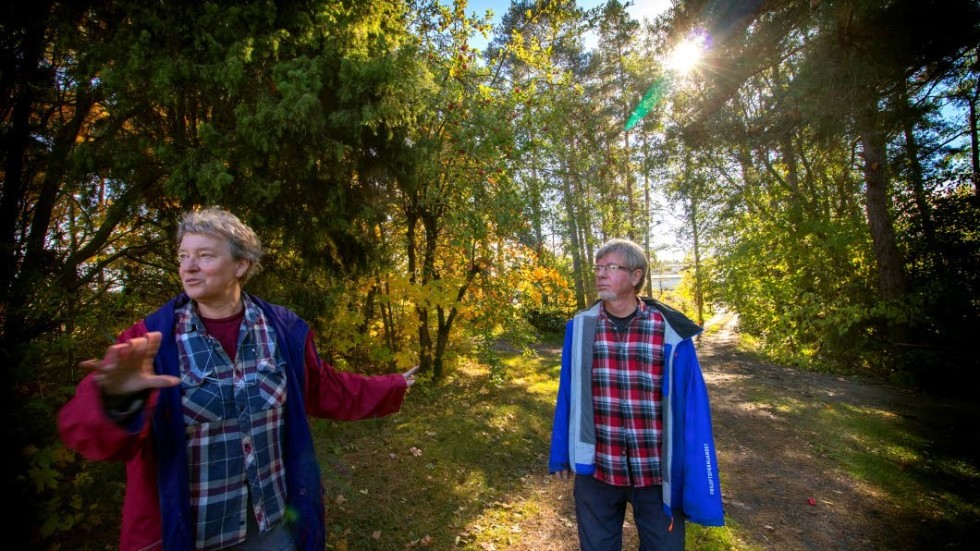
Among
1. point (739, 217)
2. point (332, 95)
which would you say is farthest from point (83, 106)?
point (739, 217)

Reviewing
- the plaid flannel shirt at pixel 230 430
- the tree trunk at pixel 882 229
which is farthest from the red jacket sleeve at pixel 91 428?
the tree trunk at pixel 882 229

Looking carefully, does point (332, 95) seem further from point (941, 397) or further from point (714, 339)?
point (714, 339)

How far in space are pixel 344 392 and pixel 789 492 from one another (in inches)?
190

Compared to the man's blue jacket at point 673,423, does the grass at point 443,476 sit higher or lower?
lower

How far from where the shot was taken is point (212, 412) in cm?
169

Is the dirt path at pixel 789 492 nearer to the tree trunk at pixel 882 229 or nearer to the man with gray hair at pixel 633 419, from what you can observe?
the man with gray hair at pixel 633 419

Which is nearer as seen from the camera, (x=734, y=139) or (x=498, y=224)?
(x=498, y=224)

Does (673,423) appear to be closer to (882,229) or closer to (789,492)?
(789,492)

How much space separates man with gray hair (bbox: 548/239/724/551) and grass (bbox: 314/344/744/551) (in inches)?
69.9

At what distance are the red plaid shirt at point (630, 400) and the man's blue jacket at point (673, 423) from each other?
50 millimetres

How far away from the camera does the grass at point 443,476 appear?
3.86 m

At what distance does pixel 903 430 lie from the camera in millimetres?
6301

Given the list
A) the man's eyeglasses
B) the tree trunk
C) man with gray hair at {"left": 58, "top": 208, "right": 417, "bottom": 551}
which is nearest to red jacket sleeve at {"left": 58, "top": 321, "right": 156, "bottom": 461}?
man with gray hair at {"left": 58, "top": 208, "right": 417, "bottom": 551}

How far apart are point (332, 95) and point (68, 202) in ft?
8.95
